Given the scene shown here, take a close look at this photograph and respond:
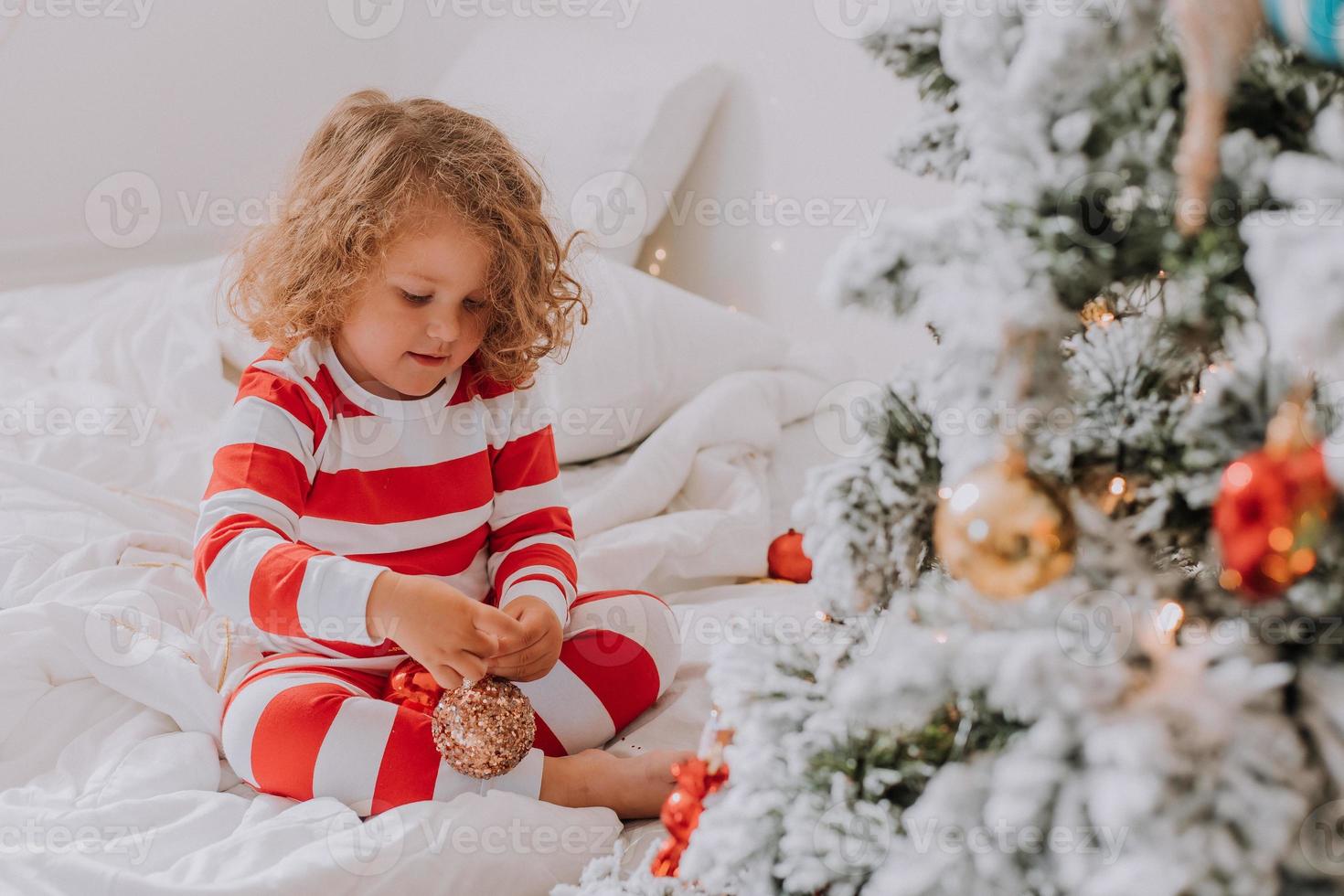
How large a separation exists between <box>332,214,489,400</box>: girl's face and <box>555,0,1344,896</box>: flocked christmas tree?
475mm

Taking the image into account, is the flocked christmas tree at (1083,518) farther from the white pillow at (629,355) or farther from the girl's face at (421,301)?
the white pillow at (629,355)

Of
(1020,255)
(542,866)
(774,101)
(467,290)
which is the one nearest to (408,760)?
(542,866)

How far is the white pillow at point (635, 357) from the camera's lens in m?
1.39

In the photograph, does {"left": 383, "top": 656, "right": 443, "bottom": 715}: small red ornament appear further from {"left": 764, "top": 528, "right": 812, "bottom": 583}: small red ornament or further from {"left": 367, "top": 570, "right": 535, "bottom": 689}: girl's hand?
{"left": 764, "top": 528, "right": 812, "bottom": 583}: small red ornament

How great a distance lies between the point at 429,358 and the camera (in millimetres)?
930

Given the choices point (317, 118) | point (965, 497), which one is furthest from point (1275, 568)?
point (317, 118)

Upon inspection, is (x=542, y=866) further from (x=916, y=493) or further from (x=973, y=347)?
(x=973, y=347)

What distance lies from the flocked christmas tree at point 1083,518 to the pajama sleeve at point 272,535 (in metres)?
0.39

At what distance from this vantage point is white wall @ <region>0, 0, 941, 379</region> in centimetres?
155

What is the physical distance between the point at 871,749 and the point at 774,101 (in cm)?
132
